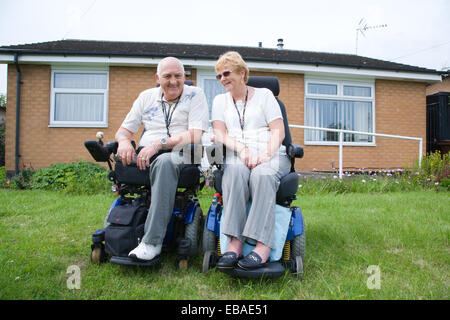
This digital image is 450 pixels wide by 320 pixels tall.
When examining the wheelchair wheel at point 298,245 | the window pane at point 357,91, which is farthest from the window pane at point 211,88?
the wheelchair wheel at point 298,245

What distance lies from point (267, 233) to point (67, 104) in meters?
6.51

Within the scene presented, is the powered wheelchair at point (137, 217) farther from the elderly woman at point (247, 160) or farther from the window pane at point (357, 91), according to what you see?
the window pane at point (357, 91)

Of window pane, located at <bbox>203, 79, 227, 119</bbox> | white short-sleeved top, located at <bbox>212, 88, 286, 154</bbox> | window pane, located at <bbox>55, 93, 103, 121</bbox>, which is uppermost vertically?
window pane, located at <bbox>203, 79, 227, 119</bbox>

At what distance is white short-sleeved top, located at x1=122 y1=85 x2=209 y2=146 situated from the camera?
7.27 feet

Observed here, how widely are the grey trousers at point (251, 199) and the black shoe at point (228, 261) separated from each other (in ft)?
0.39

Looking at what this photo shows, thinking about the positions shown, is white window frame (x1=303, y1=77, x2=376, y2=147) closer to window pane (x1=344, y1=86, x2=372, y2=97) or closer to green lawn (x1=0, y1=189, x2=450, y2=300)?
window pane (x1=344, y1=86, x2=372, y2=97)

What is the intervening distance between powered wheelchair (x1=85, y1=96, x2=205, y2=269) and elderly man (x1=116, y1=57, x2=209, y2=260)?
0.06 m

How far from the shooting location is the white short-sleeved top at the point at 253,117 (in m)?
2.15

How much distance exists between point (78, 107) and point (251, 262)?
21.2 feet

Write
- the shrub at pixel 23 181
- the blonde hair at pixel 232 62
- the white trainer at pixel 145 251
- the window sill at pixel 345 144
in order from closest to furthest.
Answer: the white trainer at pixel 145 251
the blonde hair at pixel 232 62
the shrub at pixel 23 181
the window sill at pixel 345 144

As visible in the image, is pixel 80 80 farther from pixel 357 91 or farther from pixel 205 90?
pixel 357 91

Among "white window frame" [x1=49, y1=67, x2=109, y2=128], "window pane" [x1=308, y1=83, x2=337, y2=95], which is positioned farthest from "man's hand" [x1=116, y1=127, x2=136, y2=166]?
"window pane" [x1=308, y1=83, x2=337, y2=95]

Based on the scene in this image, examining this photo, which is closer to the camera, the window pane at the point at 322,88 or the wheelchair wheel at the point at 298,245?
the wheelchair wheel at the point at 298,245

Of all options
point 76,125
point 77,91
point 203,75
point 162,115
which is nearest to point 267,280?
point 162,115
